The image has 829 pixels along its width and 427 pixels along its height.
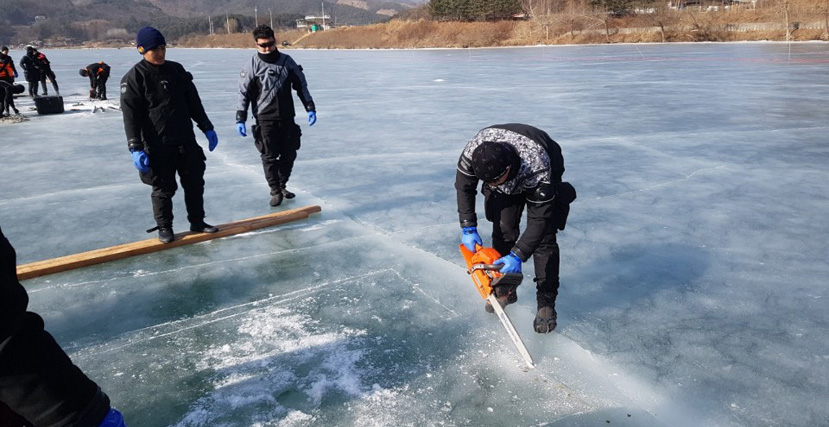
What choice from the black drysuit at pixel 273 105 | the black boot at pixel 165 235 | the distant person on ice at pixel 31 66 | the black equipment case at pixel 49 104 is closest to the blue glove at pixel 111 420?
the black boot at pixel 165 235

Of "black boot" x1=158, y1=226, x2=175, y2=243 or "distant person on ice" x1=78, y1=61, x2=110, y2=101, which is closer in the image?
"black boot" x1=158, y1=226, x2=175, y2=243

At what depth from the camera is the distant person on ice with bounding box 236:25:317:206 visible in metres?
5.50

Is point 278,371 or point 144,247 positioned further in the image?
point 144,247

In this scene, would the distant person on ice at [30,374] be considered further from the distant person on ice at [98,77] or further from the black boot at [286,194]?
the distant person on ice at [98,77]

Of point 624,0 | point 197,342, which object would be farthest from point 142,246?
point 624,0

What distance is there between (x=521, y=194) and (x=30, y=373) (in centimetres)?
232

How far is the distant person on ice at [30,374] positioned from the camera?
1436 mm

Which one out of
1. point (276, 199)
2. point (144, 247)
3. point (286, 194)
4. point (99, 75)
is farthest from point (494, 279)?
point (99, 75)

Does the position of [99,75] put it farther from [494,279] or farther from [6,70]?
[494,279]

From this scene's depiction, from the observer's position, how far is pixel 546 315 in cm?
324

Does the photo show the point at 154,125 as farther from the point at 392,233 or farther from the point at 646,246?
the point at 646,246

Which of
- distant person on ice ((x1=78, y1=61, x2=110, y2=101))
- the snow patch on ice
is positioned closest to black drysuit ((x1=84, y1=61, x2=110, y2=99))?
distant person on ice ((x1=78, y1=61, x2=110, y2=101))

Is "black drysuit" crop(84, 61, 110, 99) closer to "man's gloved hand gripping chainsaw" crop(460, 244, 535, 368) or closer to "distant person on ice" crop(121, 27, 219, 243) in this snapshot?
"distant person on ice" crop(121, 27, 219, 243)

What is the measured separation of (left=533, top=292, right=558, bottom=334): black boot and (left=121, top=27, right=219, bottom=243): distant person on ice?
3052mm
